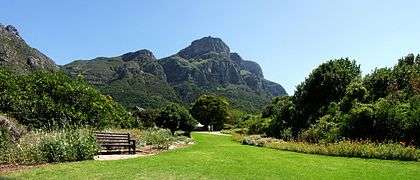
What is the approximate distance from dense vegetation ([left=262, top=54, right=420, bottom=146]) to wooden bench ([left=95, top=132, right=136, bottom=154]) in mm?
12090

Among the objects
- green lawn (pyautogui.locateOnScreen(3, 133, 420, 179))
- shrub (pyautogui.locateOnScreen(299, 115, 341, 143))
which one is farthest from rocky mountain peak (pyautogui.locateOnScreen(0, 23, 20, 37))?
green lawn (pyautogui.locateOnScreen(3, 133, 420, 179))

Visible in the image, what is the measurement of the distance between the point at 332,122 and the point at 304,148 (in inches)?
322

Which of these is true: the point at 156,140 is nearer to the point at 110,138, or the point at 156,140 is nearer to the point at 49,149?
the point at 110,138

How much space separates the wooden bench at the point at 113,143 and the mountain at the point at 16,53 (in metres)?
61.1

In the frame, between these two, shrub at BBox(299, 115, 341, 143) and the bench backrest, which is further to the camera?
shrub at BBox(299, 115, 341, 143)

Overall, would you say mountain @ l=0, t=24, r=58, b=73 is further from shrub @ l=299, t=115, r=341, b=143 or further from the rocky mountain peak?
shrub @ l=299, t=115, r=341, b=143

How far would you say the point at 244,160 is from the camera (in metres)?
18.4

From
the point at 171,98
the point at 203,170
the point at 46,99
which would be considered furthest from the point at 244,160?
the point at 171,98

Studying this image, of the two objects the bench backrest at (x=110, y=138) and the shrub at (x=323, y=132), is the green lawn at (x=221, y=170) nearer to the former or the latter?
the bench backrest at (x=110, y=138)

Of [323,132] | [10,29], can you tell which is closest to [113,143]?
[323,132]

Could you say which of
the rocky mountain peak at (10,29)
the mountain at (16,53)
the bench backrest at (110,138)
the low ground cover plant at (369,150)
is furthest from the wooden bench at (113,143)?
the rocky mountain peak at (10,29)

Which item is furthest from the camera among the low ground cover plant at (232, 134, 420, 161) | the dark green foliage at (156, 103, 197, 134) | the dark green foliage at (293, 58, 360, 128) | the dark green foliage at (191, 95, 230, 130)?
the dark green foliage at (191, 95, 230, 130)

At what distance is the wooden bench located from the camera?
71.9 feet

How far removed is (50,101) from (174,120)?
78.6 ft
